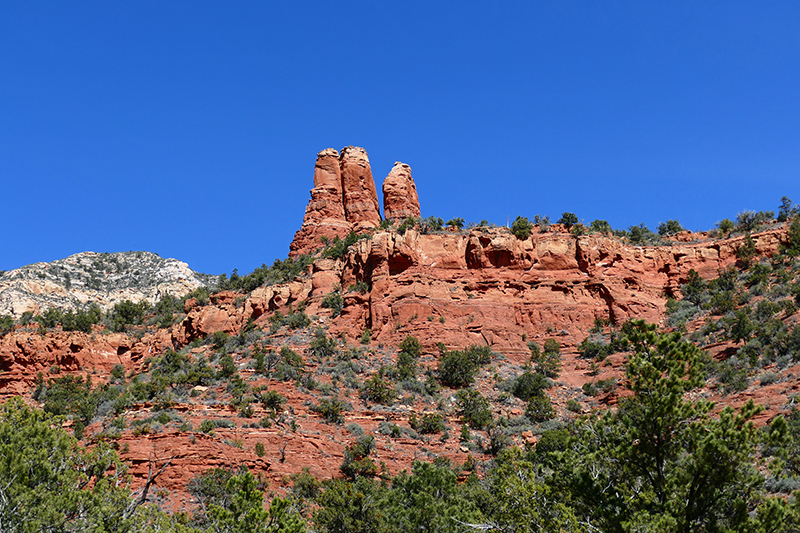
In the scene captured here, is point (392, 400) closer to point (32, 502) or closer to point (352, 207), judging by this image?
point (32, 502)

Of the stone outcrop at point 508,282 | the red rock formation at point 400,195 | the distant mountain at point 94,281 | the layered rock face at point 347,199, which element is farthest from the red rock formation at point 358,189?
the distant mountain at point 94,281

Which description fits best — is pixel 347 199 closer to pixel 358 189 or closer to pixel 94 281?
pixel 358 189

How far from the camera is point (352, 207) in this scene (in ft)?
231

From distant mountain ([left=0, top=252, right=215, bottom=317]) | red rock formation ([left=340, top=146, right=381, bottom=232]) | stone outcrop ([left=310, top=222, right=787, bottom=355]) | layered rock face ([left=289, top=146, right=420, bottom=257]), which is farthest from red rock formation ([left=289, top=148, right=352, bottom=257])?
distant mountain ([left=0, top=252, right=215, bottom=317])

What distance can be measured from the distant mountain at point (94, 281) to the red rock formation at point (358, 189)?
26.9 meters

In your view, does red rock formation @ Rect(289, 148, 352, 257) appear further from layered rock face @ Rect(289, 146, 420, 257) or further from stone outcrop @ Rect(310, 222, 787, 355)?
stone outcrop @ Rect(310, 222, 787, 355)

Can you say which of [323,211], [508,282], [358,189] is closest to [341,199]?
[358,189]

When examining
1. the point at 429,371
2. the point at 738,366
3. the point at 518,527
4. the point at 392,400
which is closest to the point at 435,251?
the point at 429,371

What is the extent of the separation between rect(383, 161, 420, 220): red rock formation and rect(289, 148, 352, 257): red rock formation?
4176mm

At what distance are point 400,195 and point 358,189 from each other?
4491 millimetres

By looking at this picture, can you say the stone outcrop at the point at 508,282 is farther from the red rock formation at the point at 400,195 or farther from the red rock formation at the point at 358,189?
the red rock formation at the point at 358,189

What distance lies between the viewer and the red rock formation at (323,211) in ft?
224

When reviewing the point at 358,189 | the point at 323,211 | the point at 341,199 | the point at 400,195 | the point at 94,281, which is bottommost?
the point at 323,211

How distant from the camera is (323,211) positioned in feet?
229
